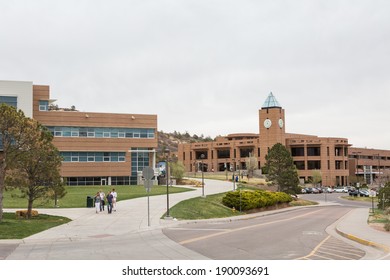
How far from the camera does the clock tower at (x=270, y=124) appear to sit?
114 metres

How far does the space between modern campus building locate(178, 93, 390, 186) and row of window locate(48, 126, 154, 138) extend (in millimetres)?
34804

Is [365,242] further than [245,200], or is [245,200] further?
[245,200]

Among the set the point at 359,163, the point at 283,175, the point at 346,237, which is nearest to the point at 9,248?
the point at 346,237

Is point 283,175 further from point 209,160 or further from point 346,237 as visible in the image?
point 209,160

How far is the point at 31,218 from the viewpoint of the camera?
28234mm

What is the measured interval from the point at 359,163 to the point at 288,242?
400 ft

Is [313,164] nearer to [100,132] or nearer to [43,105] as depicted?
[100,132]

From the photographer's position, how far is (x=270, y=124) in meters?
114

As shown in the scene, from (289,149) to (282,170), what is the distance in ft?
187

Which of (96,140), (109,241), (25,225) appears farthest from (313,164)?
(109,241)

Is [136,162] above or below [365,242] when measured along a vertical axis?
above

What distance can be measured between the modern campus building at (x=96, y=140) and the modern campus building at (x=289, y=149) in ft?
115

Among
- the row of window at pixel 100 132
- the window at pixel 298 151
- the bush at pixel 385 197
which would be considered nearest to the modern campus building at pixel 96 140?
the row of window at pixel 100 132

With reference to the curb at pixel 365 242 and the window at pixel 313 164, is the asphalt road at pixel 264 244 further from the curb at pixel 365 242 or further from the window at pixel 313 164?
the window at pixel 313 164
